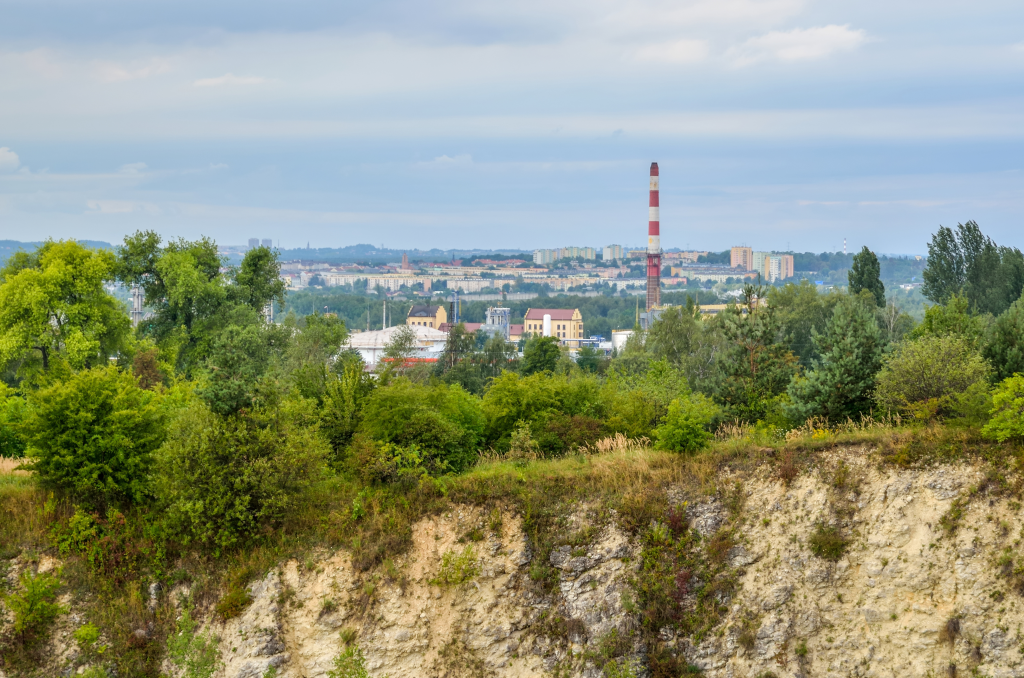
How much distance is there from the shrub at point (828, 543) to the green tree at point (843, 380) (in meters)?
6.89

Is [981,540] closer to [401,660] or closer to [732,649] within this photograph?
[732,649]

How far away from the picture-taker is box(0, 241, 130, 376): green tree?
45156mm

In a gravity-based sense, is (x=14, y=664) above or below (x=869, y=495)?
below

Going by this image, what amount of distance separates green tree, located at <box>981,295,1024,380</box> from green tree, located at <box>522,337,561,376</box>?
145 feet

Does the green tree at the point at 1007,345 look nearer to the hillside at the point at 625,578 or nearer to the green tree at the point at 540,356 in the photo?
the hillside at the point at 625,578

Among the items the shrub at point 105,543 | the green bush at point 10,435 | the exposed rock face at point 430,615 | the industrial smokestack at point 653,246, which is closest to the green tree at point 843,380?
the exposed rock face at point 430,615

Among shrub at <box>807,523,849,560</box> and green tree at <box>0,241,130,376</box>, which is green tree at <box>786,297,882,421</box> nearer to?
shrub at <box>807,523,849,560</box>

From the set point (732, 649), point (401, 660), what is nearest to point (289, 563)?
point (401, 660)

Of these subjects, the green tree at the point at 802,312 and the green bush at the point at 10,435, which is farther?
the green tree at the point at 802,312

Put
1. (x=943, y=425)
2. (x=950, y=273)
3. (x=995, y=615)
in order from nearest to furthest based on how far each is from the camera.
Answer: (x=995, y=615) < (x=943, y=425) < (x=950, y=273)

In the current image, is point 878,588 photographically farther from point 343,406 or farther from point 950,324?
point 343,406

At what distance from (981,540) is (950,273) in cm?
6760

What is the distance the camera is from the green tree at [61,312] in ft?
148

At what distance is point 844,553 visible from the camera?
24.3 m
